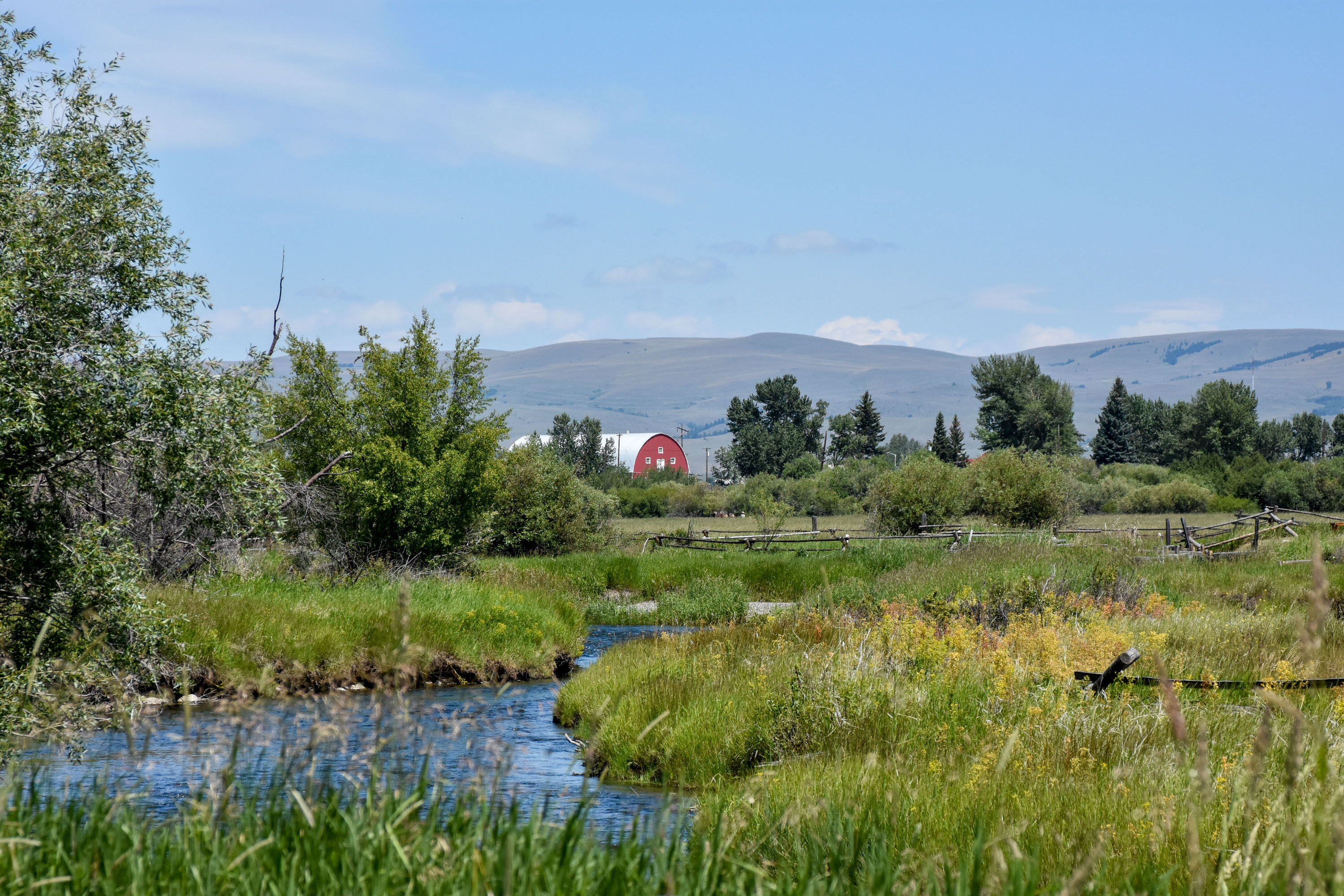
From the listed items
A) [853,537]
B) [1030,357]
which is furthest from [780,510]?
[1030,357]

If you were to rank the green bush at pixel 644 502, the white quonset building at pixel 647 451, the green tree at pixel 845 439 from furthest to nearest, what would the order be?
the white quonset building at pixel 647 451 → the green tree at pixel 845 439 → the green bush at pixel 644 502

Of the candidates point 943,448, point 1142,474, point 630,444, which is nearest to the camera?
point 1142,474

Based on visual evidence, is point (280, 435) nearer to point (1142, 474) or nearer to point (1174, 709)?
point (1174, 709)

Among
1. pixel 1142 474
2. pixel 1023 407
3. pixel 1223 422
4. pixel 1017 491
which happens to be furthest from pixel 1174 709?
pixel 1023 407

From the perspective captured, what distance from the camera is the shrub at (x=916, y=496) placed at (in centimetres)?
4566

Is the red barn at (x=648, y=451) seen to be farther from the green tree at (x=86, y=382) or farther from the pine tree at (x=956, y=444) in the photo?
the green tree at (x=86, y=382)

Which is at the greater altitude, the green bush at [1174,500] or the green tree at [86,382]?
the green tree at [86,382]

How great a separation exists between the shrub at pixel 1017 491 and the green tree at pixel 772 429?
2620 inches

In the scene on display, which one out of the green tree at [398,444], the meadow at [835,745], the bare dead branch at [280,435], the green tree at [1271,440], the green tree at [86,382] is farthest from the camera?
the green tree at [1271,440]

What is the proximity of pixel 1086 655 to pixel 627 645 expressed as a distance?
7.23 metres

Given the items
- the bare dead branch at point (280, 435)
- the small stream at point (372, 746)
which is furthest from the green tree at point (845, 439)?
the bare dead branch at point (280, 435)

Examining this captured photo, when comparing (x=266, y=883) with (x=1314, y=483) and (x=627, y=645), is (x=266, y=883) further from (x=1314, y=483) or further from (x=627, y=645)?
(x=1314, y=483)

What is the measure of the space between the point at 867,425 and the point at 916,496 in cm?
8251

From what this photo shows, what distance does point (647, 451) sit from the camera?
5925 inches
